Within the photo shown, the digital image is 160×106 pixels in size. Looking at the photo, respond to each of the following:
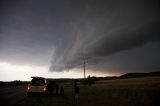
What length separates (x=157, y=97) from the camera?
18.9m

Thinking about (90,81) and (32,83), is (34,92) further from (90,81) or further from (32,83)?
(90,81)

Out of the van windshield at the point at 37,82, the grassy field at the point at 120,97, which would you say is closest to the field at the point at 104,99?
the grassy field at the point at 120,97

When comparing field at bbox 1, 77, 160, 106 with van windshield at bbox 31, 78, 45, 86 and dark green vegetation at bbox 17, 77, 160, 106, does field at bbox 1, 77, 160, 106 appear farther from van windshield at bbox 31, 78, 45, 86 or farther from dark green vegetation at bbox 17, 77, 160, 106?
van windshield at bbox 31, 78, 45, 86

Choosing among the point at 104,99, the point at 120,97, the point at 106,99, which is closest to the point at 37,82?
the point at 104,99

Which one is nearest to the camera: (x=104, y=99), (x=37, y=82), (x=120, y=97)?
(x=104, y=99)

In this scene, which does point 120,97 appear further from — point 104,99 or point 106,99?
point 104,99

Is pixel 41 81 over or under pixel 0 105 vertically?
over

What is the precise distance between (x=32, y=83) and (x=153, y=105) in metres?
13.3

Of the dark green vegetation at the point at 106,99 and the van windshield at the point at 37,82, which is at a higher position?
the van windshield at the point at 37,82

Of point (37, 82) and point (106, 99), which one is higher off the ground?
point (37, 82)

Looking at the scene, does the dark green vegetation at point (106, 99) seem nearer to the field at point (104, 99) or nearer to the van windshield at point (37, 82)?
the field at point (104, 99)

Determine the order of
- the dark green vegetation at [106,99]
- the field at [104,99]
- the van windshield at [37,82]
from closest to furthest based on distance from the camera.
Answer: the field at [104,99] → the dark green vegetation at [106,99] → the van windshield at [37,82]

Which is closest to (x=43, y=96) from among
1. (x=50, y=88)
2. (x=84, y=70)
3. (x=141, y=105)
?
(x=50, y=88)

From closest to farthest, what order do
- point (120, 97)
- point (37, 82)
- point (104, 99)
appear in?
point (104, 99) < point (37, 82) < point (120, 97)
